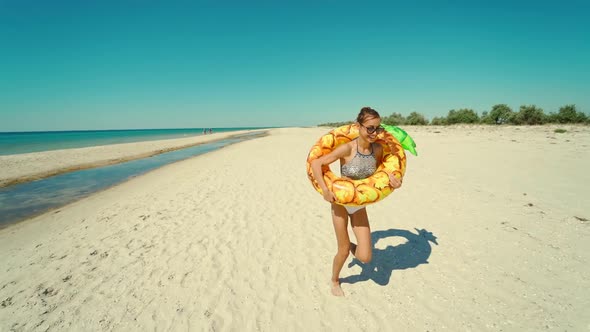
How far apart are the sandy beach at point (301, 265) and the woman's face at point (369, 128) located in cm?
217

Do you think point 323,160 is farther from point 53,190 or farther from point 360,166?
point 53,190

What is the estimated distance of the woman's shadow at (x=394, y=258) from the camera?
382cm

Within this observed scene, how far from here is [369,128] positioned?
2.77m

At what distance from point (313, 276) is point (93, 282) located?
3461 millimetres

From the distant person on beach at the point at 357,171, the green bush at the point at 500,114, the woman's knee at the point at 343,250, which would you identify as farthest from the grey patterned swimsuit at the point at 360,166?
the green bush at the point at 500,114

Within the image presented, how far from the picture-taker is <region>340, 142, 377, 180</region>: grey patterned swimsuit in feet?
9.95

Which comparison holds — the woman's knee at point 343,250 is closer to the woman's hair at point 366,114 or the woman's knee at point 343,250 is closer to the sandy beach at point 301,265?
the sandy beach at point 301,265

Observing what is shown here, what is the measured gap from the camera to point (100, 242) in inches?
209

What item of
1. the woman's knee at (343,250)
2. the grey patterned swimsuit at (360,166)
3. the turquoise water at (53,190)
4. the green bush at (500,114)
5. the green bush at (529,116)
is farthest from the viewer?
the green bush at (500,114)

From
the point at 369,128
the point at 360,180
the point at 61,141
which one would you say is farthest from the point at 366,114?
the point at 61,141

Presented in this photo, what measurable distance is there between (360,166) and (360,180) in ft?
0.56

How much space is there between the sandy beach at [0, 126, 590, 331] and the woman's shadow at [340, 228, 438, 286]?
0.08ft

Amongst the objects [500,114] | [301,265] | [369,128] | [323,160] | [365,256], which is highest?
[500,114]

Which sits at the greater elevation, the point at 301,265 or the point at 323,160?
the point at 323,160
